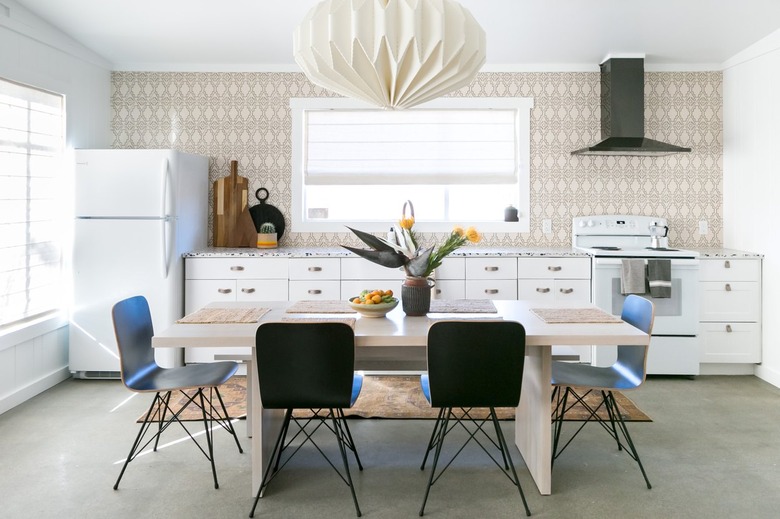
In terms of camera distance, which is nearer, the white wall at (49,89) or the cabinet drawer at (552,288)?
the white wall at (49,89)

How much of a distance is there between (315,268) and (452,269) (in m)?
1.04

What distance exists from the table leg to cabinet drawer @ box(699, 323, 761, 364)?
2.32 metres

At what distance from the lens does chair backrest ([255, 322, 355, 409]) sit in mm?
2326

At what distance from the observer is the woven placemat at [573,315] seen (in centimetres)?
271

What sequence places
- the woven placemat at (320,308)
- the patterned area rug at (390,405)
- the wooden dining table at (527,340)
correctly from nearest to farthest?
the wooden dining table at (527,340), the woven placemat at (320,308), the patterned area rug at (390,405)

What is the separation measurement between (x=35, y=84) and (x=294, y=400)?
3.07 metres

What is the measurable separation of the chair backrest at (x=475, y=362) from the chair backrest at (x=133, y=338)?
137 centimetres

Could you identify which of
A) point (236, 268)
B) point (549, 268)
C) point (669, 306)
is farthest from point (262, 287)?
point (669, 306)

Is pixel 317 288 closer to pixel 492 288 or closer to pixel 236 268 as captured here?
pixel 236 268

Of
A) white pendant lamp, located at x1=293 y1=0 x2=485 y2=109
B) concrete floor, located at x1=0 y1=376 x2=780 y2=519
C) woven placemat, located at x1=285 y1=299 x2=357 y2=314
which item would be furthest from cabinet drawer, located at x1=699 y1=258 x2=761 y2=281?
white pendant lamp, located at x1=293 y1=0 x2=485 y2=109

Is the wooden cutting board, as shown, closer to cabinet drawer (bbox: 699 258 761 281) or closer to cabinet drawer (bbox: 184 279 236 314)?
cabinet drawer (bbox: 184 279 236 314)

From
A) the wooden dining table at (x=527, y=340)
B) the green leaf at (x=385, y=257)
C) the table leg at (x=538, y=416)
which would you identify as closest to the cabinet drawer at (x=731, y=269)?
the wooden dining table at (x=527, y=340)

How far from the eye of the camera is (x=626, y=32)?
14.3 ft

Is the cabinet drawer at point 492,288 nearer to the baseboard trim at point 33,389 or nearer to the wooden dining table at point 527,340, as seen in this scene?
the wooden dining table at point 527,340
